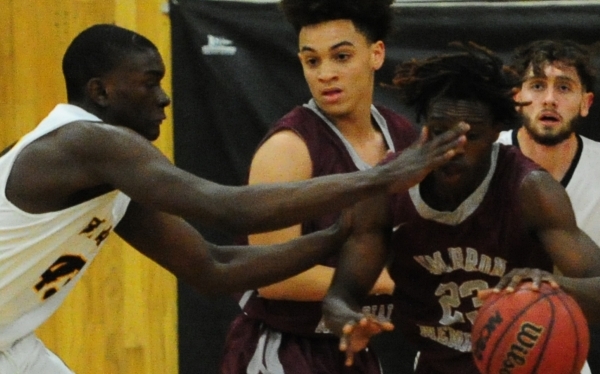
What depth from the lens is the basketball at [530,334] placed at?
9.66ft

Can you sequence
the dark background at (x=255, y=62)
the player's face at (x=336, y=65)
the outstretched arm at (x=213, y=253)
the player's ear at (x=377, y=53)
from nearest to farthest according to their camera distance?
the outstretched arm at (x=213, y=253) < the player's face at (x=336, y=65) < the player's ear at (x=377, y=53) < the dark background at (x=255, y=62)

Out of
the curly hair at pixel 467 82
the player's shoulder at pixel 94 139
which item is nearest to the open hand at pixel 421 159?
the curly hair at pixel 467 82

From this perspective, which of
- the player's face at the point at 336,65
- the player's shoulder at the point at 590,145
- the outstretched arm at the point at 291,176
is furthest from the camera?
the player's shoulder at the point at 590,145

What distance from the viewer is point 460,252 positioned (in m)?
3.35

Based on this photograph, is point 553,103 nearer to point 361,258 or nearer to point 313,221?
point 313,221

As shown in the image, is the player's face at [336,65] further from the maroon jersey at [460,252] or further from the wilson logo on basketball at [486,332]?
the wilson logo on basketball at [486,332]

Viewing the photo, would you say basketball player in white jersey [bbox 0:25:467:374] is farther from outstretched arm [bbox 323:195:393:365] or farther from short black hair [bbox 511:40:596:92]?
short black hair [bbox 511:40:596:92]

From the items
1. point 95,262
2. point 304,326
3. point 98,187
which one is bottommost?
point 95,262

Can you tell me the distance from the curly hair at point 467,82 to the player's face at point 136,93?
0.74 m

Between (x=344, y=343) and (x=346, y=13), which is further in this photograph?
(x=346, y=13)

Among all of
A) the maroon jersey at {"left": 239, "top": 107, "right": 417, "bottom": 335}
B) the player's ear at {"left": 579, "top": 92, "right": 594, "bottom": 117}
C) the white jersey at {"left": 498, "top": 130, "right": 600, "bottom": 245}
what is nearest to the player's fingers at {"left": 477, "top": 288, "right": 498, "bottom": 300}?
the maroon jersey at {"left": 239, "top": 107, "right": 417, "bottom": 335}

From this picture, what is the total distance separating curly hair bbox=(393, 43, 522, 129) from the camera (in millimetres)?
3254

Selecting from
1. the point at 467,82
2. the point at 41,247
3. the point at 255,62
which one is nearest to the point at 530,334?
the point at 467,82

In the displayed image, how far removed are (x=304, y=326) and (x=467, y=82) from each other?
3.37ft
